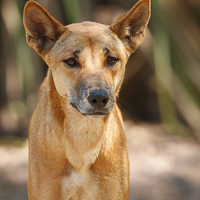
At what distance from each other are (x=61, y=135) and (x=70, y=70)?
551 mm

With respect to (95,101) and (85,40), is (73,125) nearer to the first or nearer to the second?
(95,101)

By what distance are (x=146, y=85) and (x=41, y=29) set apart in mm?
4996

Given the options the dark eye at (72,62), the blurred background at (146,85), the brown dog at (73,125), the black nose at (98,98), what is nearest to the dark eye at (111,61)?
the brown dog at (73,125)

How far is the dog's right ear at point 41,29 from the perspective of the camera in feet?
11.9

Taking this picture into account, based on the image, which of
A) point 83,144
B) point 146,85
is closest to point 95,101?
point 83,144

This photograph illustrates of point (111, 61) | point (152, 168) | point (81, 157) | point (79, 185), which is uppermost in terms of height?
point (111, 61)

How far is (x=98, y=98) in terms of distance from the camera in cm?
327

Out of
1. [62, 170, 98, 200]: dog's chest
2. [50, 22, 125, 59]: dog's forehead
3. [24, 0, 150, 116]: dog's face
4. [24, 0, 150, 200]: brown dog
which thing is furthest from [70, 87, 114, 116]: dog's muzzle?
[62, 170, 98, 200]: dog's chest

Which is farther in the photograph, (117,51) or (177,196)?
(177,196)

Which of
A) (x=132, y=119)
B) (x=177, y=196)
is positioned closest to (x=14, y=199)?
(x=177, y=196)

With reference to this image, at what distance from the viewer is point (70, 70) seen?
3568mm

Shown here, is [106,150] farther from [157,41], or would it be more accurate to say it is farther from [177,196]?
[157,41]

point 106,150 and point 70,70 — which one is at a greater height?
point 70,70

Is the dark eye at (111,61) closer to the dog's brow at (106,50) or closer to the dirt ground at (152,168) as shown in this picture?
the dog's brow at (106,50)
